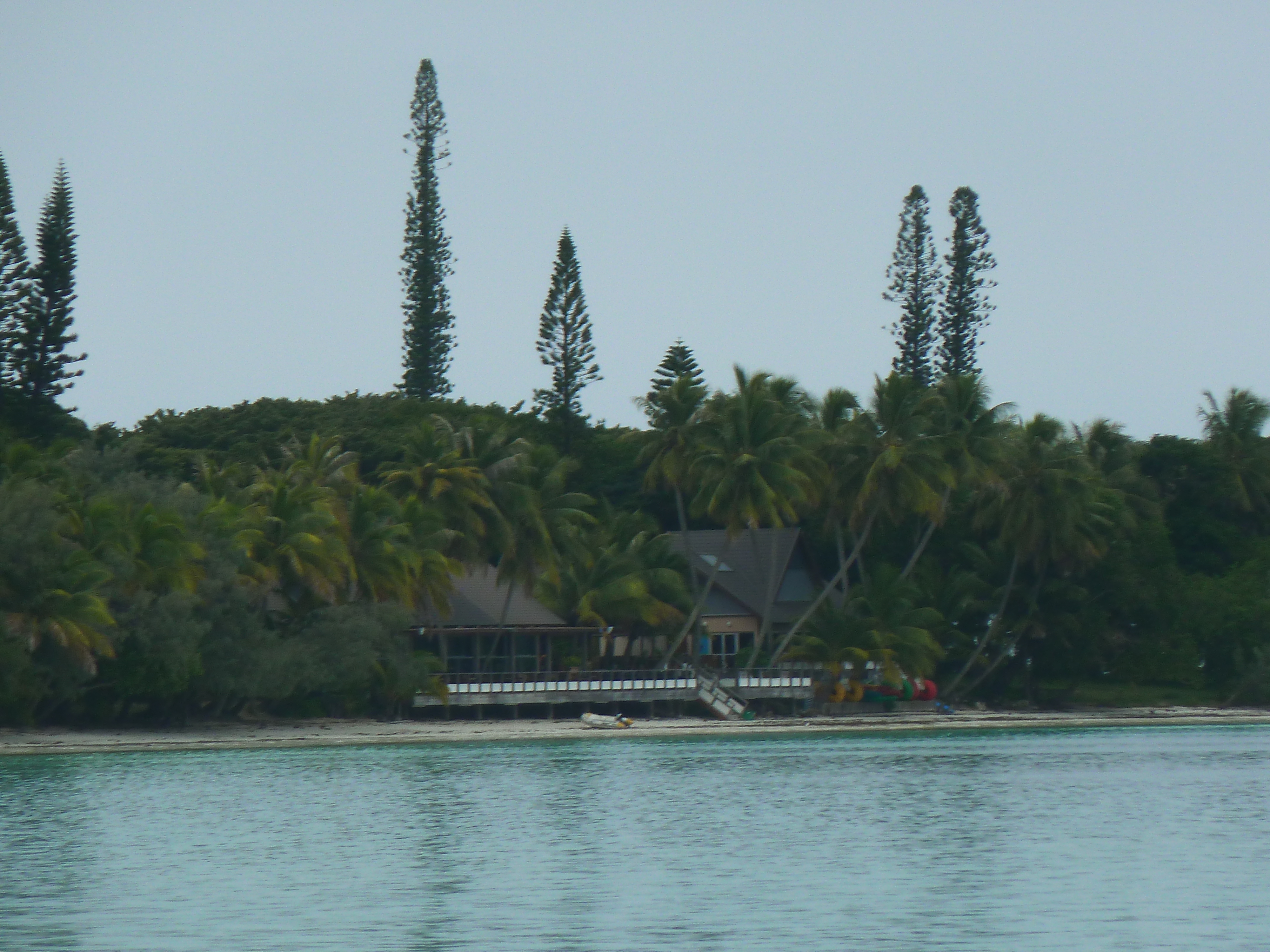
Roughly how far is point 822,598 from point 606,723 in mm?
9691

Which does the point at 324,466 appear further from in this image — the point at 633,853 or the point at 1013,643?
the point at 633,853

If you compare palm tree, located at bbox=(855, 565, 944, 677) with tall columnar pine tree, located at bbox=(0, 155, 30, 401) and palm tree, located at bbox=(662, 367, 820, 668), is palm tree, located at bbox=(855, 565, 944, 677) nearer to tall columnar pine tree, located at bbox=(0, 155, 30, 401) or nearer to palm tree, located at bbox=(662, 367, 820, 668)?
palm tree, located at bbox=(662, 367, 820, 668)

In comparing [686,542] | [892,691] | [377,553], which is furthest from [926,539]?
[377,553]

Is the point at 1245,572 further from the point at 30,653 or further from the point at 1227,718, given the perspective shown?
the point at 30,653

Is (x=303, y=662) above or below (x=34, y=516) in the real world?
below

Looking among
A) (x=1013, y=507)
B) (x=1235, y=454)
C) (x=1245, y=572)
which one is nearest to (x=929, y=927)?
(x=1013, y=507)

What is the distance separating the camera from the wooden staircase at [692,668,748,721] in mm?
46781

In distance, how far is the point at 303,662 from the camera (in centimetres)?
3966

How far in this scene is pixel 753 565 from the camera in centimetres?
5984

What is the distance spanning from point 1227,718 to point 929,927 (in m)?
37.7

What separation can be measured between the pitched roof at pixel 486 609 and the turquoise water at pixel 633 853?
13.2m

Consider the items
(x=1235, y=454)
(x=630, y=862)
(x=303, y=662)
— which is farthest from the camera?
(x=1235, y=454)

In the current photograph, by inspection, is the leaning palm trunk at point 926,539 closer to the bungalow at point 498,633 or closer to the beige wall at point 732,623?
the beige wall at point 732,623

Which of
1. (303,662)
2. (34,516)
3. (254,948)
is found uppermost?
(34,516)
